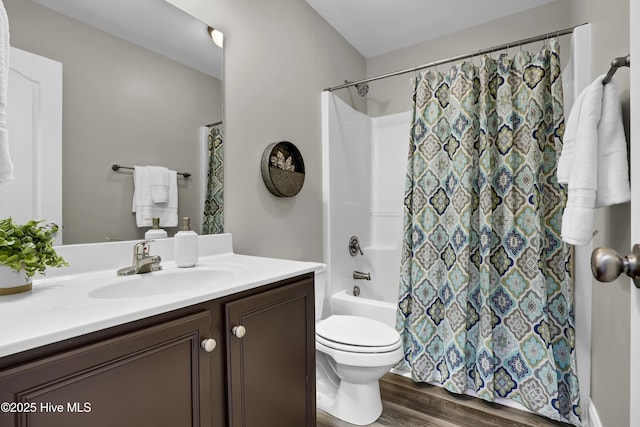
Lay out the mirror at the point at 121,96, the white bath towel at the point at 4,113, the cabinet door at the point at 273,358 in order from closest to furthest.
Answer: the white bath towel at the point at 4,113
the cabinet door at the point at 273,358
the mirror at the point at 121,96

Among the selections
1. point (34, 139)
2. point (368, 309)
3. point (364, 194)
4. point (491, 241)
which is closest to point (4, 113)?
point (34, 139)

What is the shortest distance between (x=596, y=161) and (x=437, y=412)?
1.45 meters

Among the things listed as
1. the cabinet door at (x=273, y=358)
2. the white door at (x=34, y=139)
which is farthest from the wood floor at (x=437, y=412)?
the white door at (x=34, y=139)

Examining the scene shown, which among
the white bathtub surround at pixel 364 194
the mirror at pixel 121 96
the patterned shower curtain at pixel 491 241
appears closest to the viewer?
the mirror at pixel 121 96

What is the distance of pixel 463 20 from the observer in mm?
2357

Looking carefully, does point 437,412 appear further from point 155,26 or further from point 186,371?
point 155,26

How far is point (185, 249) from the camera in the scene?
1.23 meters

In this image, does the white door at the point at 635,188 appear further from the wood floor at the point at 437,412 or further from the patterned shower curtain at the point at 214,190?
the patterned shower curtain at the point at 214,190

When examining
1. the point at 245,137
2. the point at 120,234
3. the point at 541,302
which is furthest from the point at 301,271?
the point at 541,302

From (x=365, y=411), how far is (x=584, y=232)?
1.29 metres

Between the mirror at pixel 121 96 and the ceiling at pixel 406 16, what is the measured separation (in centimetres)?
119

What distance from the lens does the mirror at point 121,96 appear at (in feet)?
3.45

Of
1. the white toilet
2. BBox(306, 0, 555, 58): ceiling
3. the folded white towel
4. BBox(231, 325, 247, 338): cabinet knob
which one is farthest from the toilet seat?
BBox(306, 0, 555, 58): ceiling

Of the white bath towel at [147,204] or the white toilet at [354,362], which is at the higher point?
the white bath towel at [147,204]
